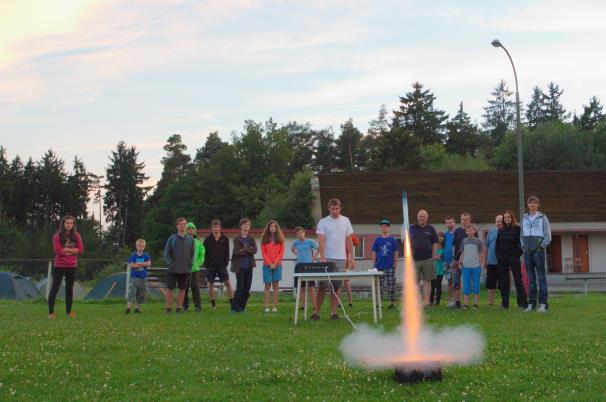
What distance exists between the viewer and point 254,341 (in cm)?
989

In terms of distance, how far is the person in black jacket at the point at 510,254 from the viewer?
50.9 ft

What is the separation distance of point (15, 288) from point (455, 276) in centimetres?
1668

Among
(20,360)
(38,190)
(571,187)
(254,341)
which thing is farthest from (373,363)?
(38,190)

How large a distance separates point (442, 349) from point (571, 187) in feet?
133

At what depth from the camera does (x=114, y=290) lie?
85.3 feet

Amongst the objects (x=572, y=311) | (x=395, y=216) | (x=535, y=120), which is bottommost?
(x=572, y=311)

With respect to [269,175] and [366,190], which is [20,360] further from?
[269,175]

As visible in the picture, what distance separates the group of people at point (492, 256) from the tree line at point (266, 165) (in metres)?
39.1

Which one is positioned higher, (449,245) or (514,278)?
(449,245)

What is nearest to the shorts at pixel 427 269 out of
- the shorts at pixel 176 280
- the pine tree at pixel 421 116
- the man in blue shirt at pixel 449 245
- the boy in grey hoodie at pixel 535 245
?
the man in blue shirt at pixel 449 245

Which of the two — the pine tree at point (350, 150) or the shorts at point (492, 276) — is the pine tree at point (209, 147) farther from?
the shorts at point (492, 276)

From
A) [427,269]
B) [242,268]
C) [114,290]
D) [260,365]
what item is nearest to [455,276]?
[427,269]

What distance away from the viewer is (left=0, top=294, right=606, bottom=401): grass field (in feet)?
22.8

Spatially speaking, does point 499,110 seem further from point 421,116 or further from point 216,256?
point 216,256
